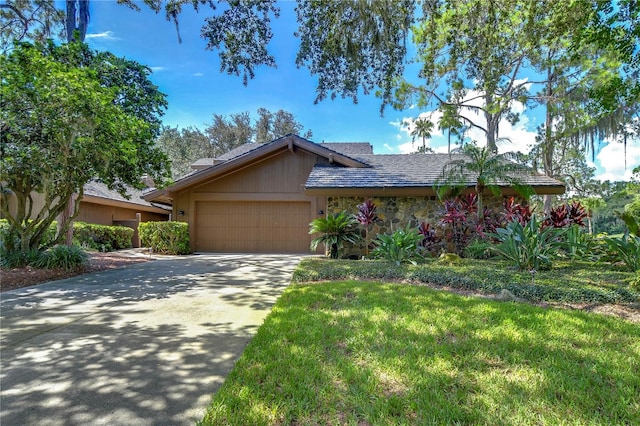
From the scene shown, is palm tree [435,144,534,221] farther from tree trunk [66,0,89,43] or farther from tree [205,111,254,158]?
tree [205,111,254,158]

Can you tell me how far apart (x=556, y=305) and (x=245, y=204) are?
33.2 ft

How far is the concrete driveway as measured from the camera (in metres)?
2.04

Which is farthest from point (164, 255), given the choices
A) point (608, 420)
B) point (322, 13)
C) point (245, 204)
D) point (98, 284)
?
point (608, 420)

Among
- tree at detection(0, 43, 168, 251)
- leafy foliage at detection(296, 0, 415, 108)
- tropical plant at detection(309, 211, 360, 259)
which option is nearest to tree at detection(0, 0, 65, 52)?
tree at detection(0, 43, 168, 251)

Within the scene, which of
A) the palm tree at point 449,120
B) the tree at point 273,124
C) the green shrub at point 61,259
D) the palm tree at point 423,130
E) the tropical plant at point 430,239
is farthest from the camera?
the tree at point 273,124

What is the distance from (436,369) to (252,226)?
1040cm

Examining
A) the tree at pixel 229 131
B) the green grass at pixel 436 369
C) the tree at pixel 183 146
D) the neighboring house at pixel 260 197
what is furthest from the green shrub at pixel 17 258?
the tree at pixel 183 146

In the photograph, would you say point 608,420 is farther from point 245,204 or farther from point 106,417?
point 245,204

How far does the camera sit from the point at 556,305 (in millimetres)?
4250

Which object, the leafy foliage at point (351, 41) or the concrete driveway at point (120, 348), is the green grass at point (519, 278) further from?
the leafy foliage at point (351, 41)

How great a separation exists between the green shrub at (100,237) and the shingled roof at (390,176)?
341 inches

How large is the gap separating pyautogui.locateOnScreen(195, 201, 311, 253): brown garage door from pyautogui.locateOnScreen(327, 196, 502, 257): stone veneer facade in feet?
9.14

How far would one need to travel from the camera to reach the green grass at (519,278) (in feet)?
14.7

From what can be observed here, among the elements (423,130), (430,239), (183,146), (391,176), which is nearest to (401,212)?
(391,176)
